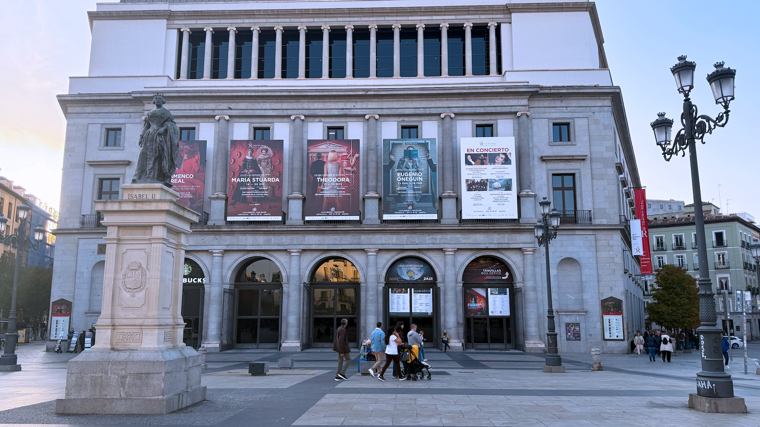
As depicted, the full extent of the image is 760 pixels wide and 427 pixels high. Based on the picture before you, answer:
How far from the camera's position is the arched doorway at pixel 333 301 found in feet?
A: 118

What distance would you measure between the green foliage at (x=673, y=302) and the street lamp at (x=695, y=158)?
38059 mm

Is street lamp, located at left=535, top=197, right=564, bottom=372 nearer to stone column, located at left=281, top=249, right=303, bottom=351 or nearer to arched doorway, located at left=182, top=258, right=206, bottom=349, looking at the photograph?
stone column, located at left=281, top=249, right=303, bottom=351

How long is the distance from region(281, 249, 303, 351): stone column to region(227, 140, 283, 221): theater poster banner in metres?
2.88

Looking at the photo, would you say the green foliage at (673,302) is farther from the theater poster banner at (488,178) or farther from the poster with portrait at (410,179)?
the poster with portrait at (410,179)

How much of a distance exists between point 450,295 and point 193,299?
15.7 m

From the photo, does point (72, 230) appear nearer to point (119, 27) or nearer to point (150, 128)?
point (119, 27)

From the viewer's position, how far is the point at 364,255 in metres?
35.5

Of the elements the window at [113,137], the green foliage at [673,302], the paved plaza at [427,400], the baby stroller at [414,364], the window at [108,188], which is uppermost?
the window at [113,137]

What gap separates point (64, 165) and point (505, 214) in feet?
92.5

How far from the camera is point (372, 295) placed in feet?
114

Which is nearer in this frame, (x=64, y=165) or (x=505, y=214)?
(x=505, y=214)

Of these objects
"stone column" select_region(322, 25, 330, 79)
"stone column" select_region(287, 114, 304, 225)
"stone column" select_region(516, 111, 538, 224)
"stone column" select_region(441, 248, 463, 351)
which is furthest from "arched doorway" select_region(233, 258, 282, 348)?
"stone column" select_region(516, 111, 538, 224)

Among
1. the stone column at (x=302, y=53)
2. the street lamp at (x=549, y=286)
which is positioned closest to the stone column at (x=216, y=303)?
the stone column at (x=302, y=53)

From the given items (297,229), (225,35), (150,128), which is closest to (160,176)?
(150,128)
